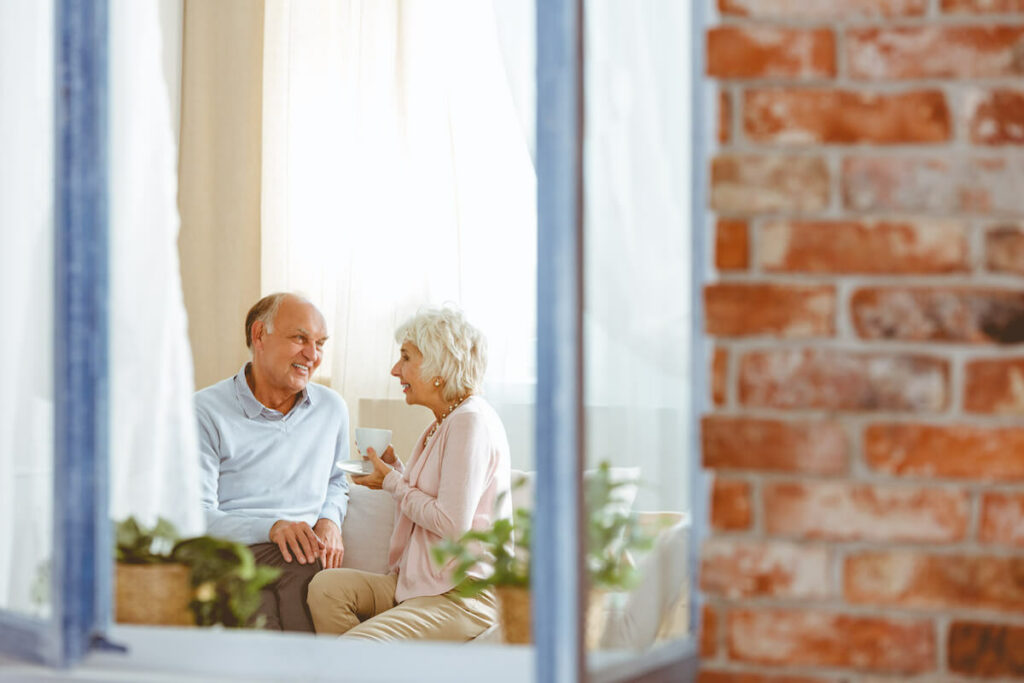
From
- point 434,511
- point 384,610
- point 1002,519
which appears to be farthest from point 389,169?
point 1002,519

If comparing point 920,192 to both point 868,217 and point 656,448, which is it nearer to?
point 868,217

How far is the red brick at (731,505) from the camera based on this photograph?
1160mm

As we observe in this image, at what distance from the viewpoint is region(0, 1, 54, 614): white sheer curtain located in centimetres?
137

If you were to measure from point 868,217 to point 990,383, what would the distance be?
23cm

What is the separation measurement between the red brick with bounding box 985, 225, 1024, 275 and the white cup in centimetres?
207

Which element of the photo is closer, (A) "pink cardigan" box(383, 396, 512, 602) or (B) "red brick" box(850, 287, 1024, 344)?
(B) "red brick" box(850, 287, 1024, 344)

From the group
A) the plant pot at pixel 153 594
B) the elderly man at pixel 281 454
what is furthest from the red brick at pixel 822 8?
the elderly man at pixel 281 454

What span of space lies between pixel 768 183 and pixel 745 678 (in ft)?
1.86

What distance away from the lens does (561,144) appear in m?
1.11

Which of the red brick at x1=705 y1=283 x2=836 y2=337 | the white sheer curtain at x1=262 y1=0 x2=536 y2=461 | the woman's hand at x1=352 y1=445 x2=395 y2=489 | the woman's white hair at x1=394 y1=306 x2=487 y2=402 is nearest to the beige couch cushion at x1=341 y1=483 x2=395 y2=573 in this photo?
the woman's hand at x1=352 y1=445 x2=395 y2=489

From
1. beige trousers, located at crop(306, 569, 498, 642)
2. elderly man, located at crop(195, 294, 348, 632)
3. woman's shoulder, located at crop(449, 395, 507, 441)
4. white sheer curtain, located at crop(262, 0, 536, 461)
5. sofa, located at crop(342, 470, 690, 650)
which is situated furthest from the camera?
white sheer curtain, located at crop(262, 0, 536, 461)

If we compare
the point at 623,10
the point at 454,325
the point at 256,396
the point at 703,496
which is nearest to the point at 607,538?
the point at 703,496

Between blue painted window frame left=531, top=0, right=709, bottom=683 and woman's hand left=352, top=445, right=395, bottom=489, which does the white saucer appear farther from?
blue painted window frame left=531, top=0, right=709, bottom=683

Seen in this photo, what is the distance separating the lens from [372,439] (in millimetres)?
2955
